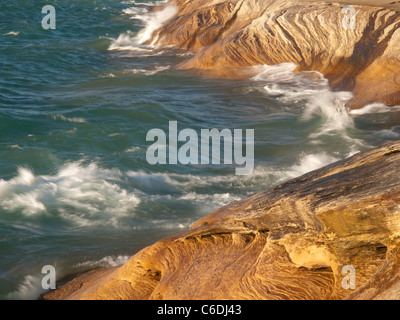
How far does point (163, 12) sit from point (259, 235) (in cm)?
1986

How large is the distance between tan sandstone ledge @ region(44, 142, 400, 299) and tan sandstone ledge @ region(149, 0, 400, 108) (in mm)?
7327

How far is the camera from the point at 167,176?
8.72 m

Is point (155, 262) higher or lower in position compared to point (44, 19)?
lower

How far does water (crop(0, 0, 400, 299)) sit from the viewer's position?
Result: 677 centimetres

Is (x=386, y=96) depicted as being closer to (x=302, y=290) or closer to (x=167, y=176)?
(x=167, y=176)

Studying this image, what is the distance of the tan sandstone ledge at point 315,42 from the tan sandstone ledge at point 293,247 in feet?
24.0

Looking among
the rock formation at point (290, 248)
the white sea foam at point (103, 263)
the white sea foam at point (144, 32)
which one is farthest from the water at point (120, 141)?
the rock formation at point (290, 248)

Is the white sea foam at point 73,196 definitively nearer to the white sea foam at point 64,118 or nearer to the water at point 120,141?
the water at point 120,141

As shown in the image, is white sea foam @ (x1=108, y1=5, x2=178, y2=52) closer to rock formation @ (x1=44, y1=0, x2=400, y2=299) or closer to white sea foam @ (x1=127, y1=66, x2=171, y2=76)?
white sea foam @ (x1=127, y1=66, x2=171, y2=76)

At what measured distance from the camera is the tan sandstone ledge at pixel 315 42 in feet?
37.6

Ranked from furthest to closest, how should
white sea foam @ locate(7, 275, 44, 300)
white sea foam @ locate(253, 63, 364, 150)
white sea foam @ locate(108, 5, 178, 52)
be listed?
white sea foam @ locate(108, 5, 178, 52), white sea foam @ locate(253, 63, 364, 150), white sea foam @ locate(7, 275, 44, 300)

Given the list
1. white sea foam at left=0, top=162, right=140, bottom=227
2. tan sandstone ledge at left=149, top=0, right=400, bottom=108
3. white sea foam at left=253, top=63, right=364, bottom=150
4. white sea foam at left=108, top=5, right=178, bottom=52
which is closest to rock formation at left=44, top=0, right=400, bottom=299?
white sea foam at left=0, top=162, right=140, bottom=227

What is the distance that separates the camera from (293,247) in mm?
4191
